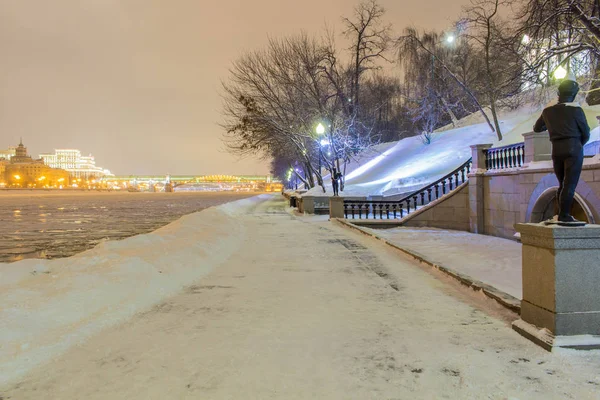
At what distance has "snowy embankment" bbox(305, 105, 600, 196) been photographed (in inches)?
1069

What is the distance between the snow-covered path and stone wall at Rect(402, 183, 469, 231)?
387 inches

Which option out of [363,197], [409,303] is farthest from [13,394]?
[363,197]

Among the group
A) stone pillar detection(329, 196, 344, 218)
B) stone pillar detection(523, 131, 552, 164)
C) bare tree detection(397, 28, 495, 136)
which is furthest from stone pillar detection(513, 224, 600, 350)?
bare tree detection(397, 28, 495, 136)

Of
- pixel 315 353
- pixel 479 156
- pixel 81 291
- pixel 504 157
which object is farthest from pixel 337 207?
pixel 315 353

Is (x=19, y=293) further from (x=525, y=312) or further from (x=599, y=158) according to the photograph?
(x=599, y=158)

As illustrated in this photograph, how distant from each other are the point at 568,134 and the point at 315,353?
3.66 meters

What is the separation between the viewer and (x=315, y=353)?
4250mm

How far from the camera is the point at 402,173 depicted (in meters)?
32.2

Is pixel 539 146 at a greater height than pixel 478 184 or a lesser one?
greater

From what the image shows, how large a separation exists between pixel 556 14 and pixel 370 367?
12839mm

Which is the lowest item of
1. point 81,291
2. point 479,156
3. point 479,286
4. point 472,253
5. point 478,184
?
point 472,253

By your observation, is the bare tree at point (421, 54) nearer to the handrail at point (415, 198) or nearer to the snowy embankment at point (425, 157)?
Answer: the snowy embankment at point (425, 157)

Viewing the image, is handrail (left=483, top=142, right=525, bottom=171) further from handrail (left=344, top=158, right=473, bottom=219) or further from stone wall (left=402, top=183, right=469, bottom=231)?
stone wall (left=402, top=183, right=469, bottom=231)

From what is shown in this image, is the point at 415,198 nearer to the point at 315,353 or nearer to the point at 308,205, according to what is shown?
the point at 308,205
